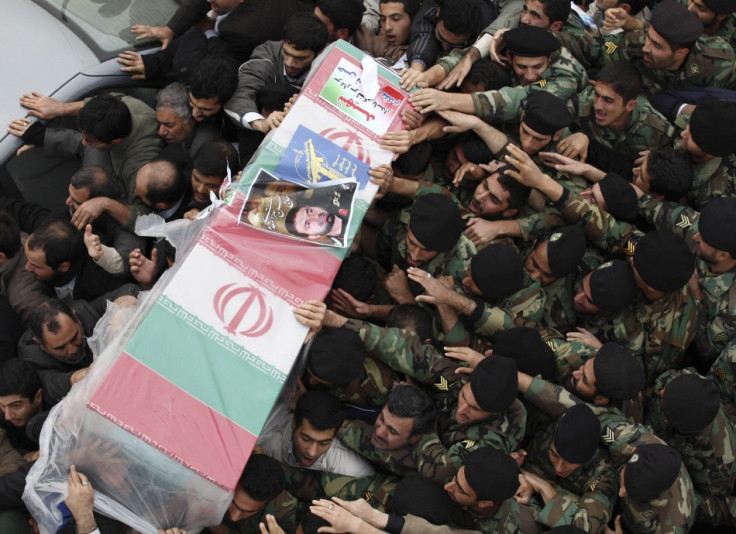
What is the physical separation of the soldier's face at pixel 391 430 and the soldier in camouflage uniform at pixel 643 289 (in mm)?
1454

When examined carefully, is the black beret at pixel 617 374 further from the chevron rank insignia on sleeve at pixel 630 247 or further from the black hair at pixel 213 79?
the black hair at pixel 213 79

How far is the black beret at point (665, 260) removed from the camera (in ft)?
16.3

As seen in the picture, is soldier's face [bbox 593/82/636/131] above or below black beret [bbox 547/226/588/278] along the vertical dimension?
above

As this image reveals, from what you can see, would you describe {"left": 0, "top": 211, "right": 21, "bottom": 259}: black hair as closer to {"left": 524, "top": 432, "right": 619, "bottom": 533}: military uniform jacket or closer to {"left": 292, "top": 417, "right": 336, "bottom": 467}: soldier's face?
{"left": 292, "top": 417, "right": 336, "bottom": 467}: soldier's face

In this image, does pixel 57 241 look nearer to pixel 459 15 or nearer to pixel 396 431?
pixel 396 431

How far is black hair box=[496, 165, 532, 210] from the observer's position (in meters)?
5.34

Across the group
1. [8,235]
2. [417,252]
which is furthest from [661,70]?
[8,235]

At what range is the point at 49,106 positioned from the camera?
5.62 m

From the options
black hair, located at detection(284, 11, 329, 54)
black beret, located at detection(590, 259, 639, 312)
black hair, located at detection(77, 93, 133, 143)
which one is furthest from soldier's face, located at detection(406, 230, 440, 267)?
black hair, located at detection(77, 93, 133, 143)

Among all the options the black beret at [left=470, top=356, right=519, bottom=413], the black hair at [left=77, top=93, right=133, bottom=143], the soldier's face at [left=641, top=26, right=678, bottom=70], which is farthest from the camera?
the soldier's face at [left=641, top=26, right=678, bottom=70]

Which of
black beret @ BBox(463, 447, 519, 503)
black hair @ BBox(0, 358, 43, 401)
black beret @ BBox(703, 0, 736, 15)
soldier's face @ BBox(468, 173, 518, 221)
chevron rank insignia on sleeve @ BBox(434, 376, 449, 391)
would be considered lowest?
chevron rank insignia on sleeve @ BBox(434, 376, 449, 391)

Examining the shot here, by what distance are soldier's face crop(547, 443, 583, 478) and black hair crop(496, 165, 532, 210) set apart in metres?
1.50

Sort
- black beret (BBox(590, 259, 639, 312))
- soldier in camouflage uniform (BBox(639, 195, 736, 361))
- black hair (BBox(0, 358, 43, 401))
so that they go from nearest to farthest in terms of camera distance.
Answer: black hair (BBox(0, 358, 43, 401))
black beret (BBox(590, 259, 639, 312))
soldier in camouflage uniform (BBox(639, 195, 736, 361))

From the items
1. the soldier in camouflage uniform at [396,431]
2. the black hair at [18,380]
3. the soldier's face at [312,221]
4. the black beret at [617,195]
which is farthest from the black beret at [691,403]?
the black hair at [18,380]
